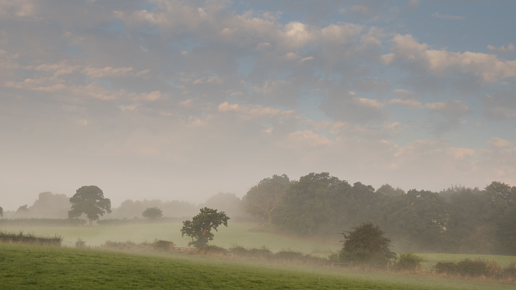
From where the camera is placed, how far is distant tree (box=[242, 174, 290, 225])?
98.2 meters

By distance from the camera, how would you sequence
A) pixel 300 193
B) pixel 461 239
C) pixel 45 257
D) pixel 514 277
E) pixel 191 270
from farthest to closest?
pixel 300 193, pixel 461 239, pixel 514 277, pixel 191 270, pixel 45 257

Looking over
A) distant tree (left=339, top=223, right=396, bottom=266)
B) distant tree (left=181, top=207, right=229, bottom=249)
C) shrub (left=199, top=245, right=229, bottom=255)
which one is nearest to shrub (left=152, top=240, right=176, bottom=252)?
distant tree (left=181, top=207, right=229, bottom=249)

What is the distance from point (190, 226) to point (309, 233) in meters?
46.0

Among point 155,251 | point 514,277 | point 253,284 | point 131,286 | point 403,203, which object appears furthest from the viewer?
point 403,203

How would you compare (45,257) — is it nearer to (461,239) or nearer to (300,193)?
(300,193)

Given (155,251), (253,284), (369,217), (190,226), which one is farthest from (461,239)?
(253,284)

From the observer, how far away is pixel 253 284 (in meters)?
19.3

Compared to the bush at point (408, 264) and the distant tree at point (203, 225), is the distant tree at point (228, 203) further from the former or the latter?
the bush at point (408, 264)

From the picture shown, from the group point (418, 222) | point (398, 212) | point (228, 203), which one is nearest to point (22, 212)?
point (228, 203)

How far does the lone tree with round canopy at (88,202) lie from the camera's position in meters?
92.1

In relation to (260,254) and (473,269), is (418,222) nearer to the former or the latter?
(473,269)

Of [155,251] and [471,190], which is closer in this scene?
[155,251]

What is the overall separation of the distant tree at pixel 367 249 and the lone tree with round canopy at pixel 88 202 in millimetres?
78239

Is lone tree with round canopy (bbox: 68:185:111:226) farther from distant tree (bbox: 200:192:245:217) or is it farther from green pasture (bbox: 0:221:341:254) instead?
distant tree (bbox: 200:192:245:217)
